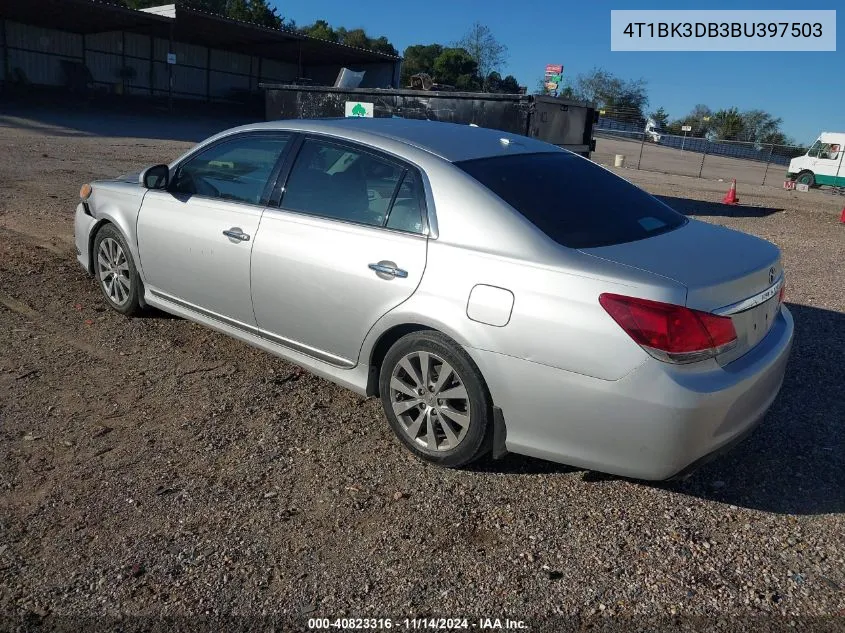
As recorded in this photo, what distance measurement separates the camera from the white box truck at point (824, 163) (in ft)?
87.0

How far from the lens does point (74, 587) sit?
2482mm

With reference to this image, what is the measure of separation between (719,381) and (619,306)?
0.52 meters

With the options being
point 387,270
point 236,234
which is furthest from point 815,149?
Result: point 387,270

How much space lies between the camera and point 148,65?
3653cm

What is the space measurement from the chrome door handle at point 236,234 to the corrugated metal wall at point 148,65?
3155 cm

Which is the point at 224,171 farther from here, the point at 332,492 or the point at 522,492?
the point at 522,492

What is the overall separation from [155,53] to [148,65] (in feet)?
2.56

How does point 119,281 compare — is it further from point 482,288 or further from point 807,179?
point 807,179

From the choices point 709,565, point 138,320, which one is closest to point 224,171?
point 138,320

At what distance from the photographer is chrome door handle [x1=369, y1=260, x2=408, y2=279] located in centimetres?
331

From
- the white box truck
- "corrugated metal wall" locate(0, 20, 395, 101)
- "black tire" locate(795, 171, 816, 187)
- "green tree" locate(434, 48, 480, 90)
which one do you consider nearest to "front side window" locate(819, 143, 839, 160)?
the white box truck

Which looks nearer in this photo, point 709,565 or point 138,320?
point 709,565

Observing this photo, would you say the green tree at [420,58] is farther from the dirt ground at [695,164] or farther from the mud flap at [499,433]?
the mud flap at [499,433]

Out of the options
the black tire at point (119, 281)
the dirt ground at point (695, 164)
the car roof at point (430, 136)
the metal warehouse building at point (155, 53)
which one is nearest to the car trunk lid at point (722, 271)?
the car roof at point (430, 136)
